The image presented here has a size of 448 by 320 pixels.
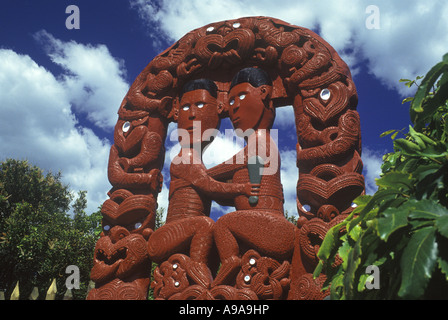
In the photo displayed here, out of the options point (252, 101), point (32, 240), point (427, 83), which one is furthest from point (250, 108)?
point (32, 240)

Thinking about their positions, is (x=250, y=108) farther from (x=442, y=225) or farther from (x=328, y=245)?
(x=442, y=225)

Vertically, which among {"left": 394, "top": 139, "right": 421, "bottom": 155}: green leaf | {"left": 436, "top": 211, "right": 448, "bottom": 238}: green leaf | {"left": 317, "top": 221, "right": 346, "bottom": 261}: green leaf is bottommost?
{"left": 436, "top": 211, "right": 448, "bottom": 238}: green leaf

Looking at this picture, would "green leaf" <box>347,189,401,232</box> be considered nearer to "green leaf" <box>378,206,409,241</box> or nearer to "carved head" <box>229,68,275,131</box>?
"green leaf" <box>378,206,409,241</box>

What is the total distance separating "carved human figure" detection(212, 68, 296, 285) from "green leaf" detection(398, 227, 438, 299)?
2.68 metres

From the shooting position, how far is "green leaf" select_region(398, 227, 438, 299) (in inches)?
65.0

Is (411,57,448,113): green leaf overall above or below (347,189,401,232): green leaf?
above

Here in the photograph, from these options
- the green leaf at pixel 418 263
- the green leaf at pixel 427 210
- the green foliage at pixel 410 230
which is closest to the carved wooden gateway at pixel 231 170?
the green foliage at pixel 410 230

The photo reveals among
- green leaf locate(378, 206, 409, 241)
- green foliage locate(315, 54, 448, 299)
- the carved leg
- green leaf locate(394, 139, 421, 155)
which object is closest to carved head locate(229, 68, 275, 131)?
the carved leg

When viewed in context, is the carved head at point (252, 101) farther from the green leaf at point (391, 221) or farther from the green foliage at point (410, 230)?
the green leaf at point (391, 221)

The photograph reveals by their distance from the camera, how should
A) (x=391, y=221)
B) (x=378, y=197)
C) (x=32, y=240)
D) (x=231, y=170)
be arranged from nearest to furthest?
(x=391, y=221) < (x=378, y=197) < (x=231, y=170) < (x=32, y=240)

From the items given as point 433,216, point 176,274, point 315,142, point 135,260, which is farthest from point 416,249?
point 135,260

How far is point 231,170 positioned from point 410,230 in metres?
3.37

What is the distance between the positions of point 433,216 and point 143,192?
4.35m

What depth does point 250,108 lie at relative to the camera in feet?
17.3
